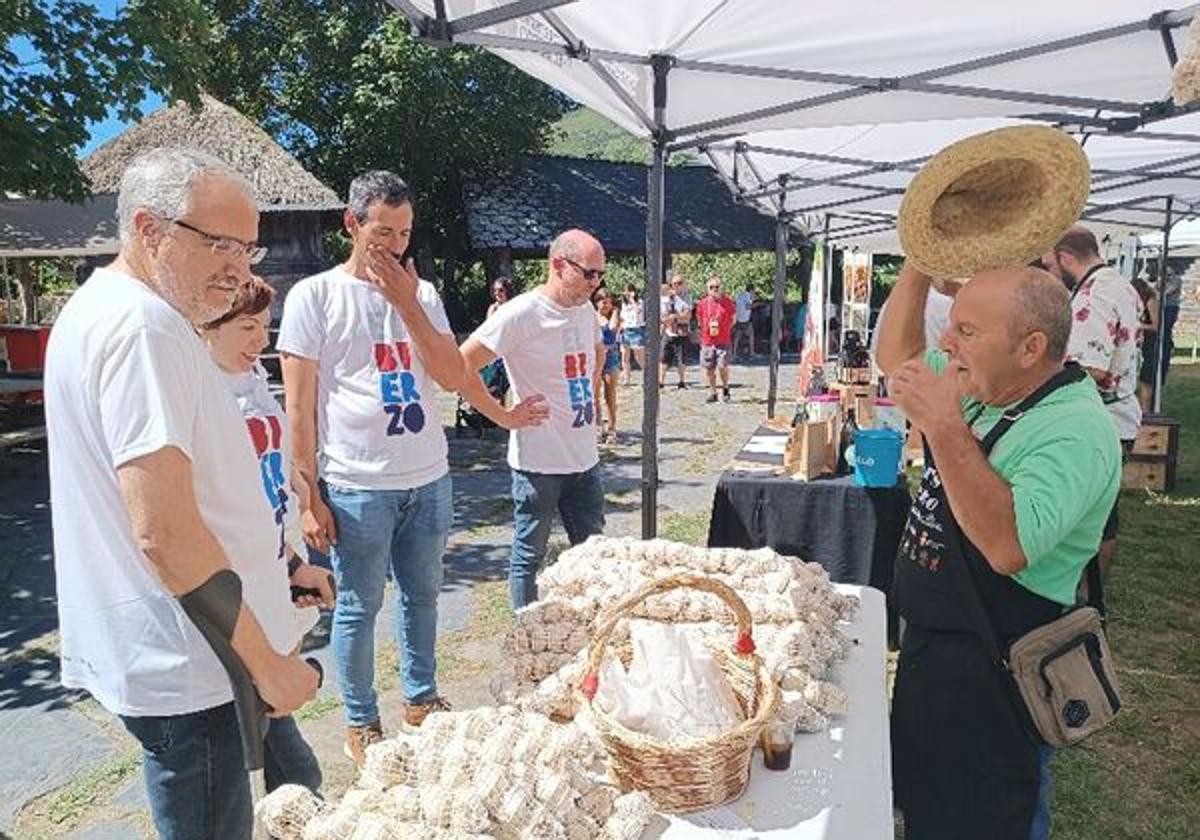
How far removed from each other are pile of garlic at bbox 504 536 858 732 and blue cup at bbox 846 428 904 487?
163cm

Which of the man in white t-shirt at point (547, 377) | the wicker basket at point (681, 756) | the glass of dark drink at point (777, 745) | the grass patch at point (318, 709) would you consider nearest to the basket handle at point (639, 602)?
the wicker basket at point (681, 756)

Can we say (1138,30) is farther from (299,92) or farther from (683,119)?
(299,92)

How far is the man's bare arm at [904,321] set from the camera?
228 cm

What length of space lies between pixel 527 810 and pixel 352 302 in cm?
183

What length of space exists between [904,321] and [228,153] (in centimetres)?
1613

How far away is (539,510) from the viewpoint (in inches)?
137

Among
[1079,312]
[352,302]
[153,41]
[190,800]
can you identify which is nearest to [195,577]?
[190,800]

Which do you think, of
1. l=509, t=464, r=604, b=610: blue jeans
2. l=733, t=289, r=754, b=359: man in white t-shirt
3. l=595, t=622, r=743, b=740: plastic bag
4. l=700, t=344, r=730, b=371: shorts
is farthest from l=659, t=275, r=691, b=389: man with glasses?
l=595, t=622, r=743, b=740: plastic bag

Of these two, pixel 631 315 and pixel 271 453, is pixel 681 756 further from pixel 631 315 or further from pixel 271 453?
pixel 631 315

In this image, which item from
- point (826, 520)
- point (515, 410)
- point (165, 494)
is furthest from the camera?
point (826, 520)

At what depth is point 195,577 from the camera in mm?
1454

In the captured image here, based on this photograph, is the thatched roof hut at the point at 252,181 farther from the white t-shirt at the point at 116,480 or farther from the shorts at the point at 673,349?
the white t-shirt at the point at 116,480

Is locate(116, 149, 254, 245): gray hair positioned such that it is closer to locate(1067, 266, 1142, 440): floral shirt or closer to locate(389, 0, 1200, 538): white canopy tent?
locate(389, 0, 1200, 538): white canopy tent

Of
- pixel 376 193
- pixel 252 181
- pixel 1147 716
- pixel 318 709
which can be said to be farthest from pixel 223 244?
pixel 252 181
